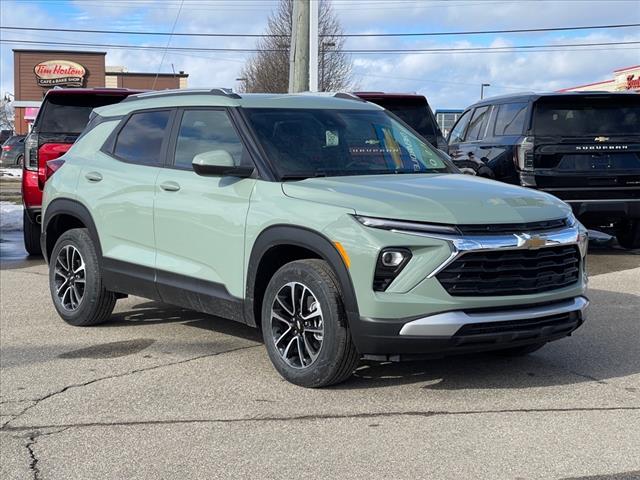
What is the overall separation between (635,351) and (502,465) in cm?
259

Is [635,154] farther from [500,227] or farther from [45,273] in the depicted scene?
[45,273]

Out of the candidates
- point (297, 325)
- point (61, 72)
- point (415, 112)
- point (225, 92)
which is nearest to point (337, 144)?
point (225, 92)

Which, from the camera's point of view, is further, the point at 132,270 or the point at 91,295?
the point at 91,295

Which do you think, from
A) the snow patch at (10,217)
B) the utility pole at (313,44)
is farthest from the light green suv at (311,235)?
the utility pole at (313,44)

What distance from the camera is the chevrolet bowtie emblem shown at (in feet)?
16.3

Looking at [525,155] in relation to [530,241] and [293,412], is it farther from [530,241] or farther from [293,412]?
[293,412]

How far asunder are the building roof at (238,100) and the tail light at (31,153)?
385cm

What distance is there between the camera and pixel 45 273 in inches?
404

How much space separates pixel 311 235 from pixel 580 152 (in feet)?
20.2

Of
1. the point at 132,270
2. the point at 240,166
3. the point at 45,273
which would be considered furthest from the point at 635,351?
the point at 45,273

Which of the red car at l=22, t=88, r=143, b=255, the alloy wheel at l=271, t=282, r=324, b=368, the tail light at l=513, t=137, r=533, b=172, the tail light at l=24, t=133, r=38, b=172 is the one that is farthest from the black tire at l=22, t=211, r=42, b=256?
the alloy wheel at l=271, t=282, r=324, b=368

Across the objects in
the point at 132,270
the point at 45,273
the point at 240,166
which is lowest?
the point at 45,273

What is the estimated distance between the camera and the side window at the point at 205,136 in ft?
19.5

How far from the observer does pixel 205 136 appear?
6.21 m
